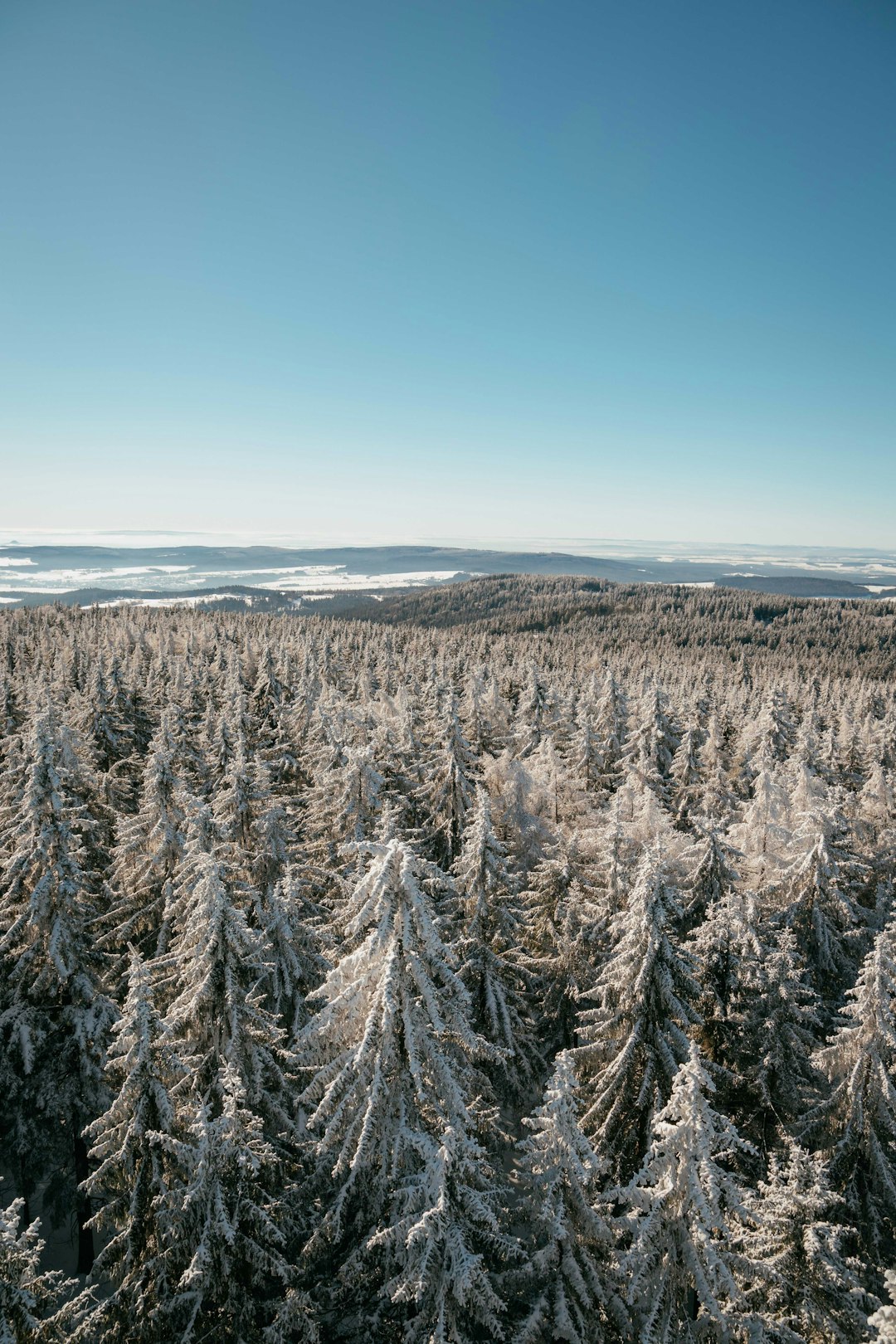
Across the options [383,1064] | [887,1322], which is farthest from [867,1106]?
[383,1064]

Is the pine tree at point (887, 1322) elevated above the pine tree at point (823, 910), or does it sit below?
above

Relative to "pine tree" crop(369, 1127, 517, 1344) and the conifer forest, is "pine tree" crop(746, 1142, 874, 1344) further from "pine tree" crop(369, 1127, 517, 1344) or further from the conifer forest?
"pine tree" crop(369, 1127, 517, 1344)

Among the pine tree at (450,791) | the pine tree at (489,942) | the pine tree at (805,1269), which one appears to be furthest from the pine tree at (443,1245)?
the pine tree at (450,791)

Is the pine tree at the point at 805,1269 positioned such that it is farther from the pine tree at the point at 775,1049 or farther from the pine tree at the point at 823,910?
the pine tree at the point at 823,910

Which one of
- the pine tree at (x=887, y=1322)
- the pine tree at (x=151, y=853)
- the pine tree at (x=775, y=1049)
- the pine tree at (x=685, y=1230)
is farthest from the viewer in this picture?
the pine tree at (x=151, y=853)

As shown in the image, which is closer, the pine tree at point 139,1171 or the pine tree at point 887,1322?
the pine tree at point 887,1322

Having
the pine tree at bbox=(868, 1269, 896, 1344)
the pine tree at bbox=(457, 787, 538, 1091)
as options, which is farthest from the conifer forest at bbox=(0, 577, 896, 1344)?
the pine tree at bbox=(457, 787, 538, 1091)

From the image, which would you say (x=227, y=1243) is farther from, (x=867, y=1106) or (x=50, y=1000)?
(x=867, y=1106)
